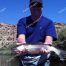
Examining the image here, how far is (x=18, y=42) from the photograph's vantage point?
17.2ft

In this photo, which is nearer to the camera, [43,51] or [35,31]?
[43,51]

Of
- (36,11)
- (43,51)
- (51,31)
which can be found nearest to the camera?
(43,51)

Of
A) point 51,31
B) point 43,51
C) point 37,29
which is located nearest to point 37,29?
point 37,29

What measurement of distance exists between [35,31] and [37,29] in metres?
0.04

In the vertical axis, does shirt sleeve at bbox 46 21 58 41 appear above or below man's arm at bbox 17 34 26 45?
above

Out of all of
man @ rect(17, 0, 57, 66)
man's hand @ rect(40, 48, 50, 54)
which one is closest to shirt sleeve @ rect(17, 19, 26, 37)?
man @ rect(17, 0, 57, 66)

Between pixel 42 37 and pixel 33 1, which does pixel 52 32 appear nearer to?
pixel 42 37

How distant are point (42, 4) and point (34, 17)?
208 mm

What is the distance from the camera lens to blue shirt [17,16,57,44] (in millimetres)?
5223

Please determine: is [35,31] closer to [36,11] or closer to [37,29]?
[37,29]

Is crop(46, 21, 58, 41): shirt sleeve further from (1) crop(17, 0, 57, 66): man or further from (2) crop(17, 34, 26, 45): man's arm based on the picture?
(2) crop(17, 34, 26, 45): man's arm

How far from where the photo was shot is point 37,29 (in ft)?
17.2

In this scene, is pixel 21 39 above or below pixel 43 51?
above

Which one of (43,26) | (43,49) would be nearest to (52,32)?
(43,26)
